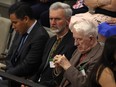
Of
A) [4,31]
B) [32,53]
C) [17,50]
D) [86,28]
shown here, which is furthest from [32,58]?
[4,31]

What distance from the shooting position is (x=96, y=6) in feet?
15.3

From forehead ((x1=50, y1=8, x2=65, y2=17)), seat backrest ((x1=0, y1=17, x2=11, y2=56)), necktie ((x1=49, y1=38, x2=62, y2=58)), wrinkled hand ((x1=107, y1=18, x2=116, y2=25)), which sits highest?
forehead ((x1=50, y1=8, x2=65, y2=17))

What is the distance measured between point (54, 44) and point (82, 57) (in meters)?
0.59

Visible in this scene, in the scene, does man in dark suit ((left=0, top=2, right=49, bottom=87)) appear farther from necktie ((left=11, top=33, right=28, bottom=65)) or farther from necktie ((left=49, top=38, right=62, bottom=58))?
necktie ((left=49, top=38, right=62, bottom=58))

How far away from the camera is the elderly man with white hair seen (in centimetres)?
350

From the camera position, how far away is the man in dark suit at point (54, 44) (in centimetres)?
405

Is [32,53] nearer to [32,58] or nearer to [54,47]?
[32,58]

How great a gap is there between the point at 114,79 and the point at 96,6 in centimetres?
179

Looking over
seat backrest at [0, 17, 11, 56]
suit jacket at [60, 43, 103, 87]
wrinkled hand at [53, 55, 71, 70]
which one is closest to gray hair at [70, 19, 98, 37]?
suit jacket at [60, 43, 103, 87]

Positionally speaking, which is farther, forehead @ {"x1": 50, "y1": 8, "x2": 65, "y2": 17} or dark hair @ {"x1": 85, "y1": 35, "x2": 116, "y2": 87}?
forehead @ {"x1": 50, "y1": 8, "x2": 65, "y2": 17}

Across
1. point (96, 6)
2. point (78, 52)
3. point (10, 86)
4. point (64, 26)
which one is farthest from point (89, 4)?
point (10, 86)

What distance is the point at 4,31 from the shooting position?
17.1 ft

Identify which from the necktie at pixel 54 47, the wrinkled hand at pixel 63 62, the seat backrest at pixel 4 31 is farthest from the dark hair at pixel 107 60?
the seat backrest at pixel 4 31

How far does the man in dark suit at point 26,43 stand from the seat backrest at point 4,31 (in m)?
0.52
